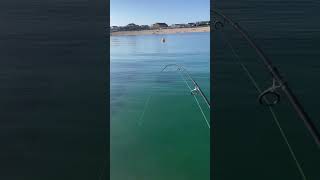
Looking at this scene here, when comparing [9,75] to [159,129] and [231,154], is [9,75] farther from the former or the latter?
[231,154]

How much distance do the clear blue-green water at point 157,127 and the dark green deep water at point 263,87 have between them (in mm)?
443

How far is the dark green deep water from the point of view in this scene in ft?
25.2

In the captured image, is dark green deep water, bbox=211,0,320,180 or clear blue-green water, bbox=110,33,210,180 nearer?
clear blue-green water, bbox=110,33,210,180

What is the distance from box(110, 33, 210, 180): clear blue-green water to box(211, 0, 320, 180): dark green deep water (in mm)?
443

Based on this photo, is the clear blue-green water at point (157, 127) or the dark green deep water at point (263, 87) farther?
the dark green deep water at point (263, 87)

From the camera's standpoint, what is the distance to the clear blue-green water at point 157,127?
23.5 ft

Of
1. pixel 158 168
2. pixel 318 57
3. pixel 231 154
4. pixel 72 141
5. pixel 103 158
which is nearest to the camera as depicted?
pixel 158 168

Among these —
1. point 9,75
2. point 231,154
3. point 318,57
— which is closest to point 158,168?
point 231,154

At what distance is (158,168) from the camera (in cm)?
717

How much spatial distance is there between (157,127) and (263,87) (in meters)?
2.84

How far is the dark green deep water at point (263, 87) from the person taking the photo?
25.2 ft

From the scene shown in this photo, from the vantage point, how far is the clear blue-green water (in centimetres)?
717

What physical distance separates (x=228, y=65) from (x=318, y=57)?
10.3 ft

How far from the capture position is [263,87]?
33.4 ft
